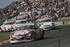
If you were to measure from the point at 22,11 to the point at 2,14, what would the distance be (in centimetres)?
546

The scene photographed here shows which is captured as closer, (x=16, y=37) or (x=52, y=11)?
(x=16, y=37)

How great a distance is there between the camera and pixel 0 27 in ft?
148

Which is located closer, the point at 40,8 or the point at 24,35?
the point at 24,35

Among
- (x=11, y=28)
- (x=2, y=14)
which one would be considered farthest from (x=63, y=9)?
(x=11, y=28)

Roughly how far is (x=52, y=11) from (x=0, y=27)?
1031 inches

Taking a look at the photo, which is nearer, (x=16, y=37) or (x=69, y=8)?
(x=16, y=37)

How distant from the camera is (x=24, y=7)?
239ft

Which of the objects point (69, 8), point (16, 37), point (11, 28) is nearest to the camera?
point (16, 37)

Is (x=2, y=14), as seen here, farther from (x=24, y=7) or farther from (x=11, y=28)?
(x=11, y=28)

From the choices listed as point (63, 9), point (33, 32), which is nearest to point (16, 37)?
point (33, 32)

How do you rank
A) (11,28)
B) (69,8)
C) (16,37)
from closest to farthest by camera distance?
(16,37), (11,28), (69,8)

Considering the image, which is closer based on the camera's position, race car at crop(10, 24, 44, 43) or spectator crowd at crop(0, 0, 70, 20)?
race car at crop(10, 24, 44, 43)

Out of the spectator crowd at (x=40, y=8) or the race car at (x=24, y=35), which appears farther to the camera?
the spectator crowd at (x=40, y=8)

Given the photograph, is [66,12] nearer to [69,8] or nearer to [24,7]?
[69,8]
